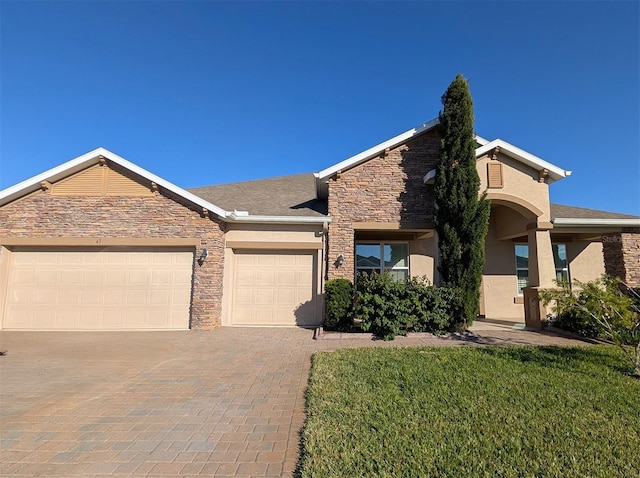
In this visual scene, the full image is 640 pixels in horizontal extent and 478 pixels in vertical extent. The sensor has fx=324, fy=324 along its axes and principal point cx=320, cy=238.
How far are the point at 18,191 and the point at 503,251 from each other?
17097 millimetres

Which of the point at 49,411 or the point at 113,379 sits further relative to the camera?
the point at 113,379

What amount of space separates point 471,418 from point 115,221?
10842 millimetres

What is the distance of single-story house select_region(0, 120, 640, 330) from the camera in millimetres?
10062

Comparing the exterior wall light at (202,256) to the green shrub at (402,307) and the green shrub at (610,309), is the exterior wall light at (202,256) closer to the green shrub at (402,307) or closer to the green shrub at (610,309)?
the green shrub at (402,307)

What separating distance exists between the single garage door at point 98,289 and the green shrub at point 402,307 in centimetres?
557

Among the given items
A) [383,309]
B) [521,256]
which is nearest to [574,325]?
[521,256]

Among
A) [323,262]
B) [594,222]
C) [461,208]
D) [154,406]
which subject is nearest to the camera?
[154,406]

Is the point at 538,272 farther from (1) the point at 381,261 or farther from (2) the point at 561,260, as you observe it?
(1) the point at 381,261

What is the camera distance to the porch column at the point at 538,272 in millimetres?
9961

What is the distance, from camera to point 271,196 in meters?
13.4

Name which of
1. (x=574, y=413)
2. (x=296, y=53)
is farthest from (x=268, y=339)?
(x=296, y=53)

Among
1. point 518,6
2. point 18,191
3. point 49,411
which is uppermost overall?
point 518,6

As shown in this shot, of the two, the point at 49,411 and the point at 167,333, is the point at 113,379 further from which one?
the point at 167,333

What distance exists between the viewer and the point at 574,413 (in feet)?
13.0
